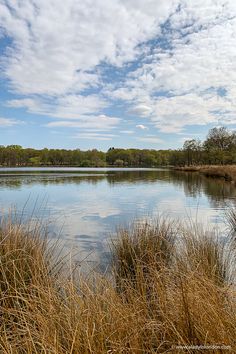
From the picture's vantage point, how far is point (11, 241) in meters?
4.71

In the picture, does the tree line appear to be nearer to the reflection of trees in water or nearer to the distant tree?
the distant tree

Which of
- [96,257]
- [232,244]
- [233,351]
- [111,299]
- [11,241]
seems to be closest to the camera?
[233,351]

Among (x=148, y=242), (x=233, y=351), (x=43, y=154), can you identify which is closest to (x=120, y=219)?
(x=148, y=242)

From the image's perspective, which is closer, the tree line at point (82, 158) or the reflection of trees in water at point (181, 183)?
the reflection of trees in water at point (181, 183)

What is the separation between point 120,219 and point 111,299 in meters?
9.52

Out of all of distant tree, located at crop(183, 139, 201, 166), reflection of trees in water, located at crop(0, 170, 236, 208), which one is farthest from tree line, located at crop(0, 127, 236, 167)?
reflection of trees in water, located at crop(0, 170, 236, 208)

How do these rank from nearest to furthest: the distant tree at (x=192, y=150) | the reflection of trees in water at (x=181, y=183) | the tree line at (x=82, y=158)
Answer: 1. the reflection of trees in water at (x=181, y=183)
2. the distant tree at (x=192, y=150)
3. the tree line at (x=82, y=158)

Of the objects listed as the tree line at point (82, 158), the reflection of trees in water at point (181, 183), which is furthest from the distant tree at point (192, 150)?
the reflection of trees in water at point (181, 183)

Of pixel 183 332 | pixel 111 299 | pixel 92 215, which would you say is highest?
pixel 111 299

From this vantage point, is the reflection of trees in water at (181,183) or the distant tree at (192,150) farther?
the distant tree at (192,150)

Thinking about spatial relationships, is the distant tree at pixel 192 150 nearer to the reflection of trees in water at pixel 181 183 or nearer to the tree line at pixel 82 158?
the tree line at pixel 82 158

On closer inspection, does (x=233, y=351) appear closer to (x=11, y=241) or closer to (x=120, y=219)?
(x=11, y=241)

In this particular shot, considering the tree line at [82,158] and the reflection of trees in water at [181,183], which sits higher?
the tree line at [82,158]

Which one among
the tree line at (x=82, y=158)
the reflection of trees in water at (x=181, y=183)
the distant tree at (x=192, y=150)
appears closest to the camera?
the reflection of trees in water at (x=181, y=183)
